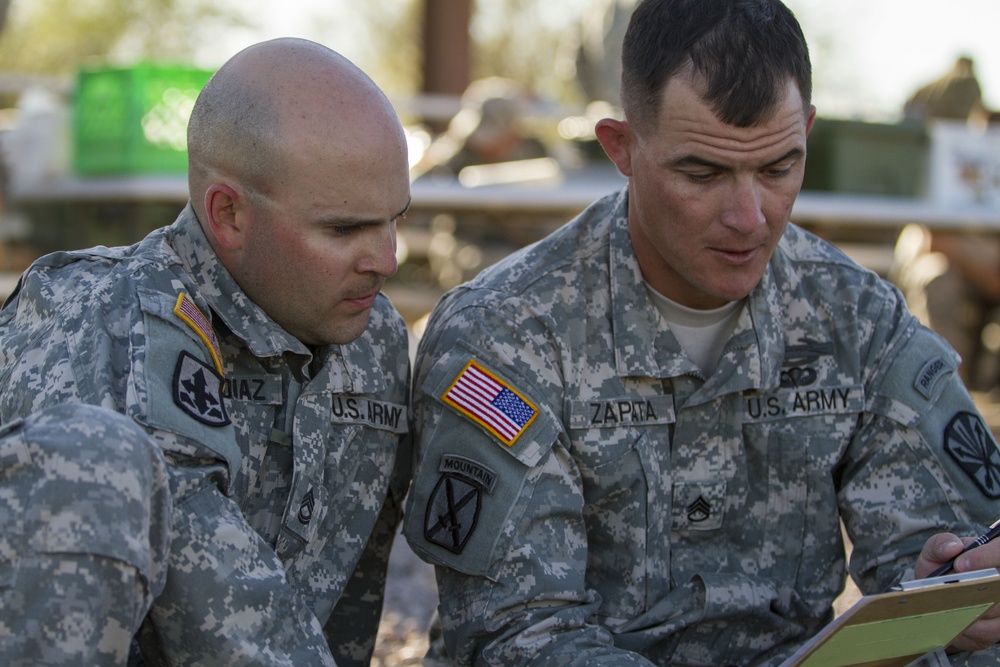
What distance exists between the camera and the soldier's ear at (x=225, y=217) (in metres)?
2.34

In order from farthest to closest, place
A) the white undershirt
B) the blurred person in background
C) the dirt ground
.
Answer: the blurred person in background < the dirt ground < the white undershirt

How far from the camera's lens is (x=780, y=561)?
9.04ft

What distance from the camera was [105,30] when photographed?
82.3 ft

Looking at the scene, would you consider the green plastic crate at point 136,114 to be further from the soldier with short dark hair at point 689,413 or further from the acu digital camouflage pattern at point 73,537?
the acu digital camouflage pattern at point 73,537

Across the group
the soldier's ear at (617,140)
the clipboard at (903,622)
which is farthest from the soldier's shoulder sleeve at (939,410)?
the soldier's ear at (617,140)

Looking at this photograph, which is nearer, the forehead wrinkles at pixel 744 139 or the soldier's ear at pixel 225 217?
the soldier's ear at pixel 225 217

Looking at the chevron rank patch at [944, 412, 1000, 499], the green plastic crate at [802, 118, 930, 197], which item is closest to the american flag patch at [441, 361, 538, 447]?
the chevron rank patch at [944, 412, 1000, 499]

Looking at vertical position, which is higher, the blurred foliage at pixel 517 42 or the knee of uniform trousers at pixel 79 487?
the knee of uniform trousers at pixel 79 487

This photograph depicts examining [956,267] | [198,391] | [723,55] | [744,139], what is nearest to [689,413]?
[744,139]

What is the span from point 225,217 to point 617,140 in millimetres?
859

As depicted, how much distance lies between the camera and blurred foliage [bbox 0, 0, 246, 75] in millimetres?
24641

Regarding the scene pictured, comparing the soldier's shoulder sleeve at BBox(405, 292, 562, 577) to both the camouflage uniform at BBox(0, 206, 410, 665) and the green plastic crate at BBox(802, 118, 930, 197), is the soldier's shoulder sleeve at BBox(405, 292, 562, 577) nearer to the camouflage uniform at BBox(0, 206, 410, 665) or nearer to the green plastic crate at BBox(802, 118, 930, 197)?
the camouflage uniform at BBox(0, 206, 410, 665)

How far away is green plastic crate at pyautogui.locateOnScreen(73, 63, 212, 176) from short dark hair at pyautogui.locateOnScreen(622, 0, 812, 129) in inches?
173

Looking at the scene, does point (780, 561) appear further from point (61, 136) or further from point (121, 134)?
point (61, 136)
